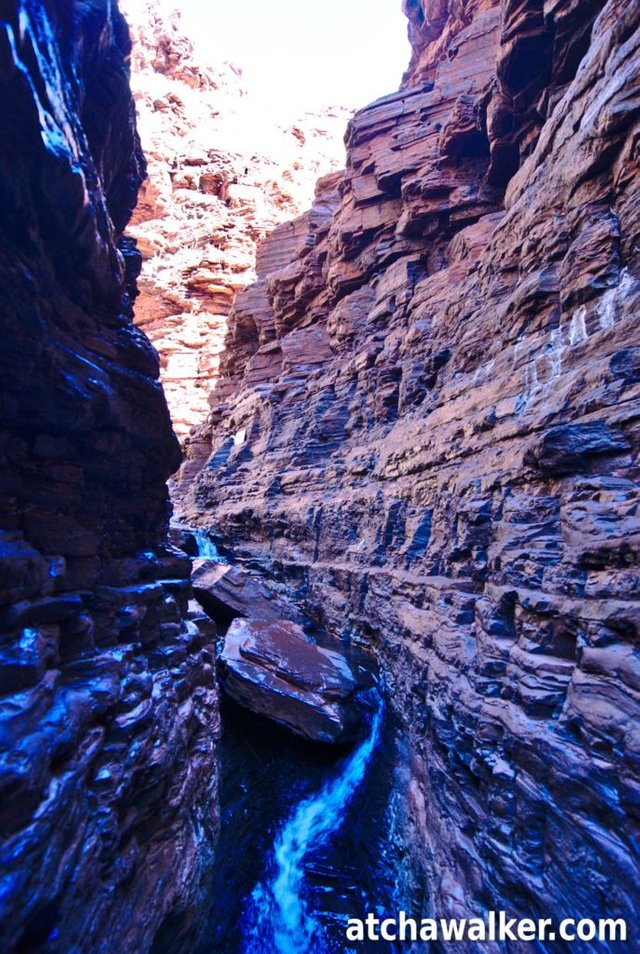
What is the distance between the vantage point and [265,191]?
164ft

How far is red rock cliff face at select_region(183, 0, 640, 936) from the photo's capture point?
4996 mm

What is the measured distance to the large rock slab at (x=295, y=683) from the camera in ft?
29.7

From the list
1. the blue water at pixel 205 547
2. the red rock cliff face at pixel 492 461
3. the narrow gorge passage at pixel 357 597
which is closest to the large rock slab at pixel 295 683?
the narrow gorge passage at pixel 357 597

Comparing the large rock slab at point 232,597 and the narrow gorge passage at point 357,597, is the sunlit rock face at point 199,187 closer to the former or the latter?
the large rock slab at point 232,597

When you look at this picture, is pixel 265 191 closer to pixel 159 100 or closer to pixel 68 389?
pixel 159 100

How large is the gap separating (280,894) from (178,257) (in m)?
48.8

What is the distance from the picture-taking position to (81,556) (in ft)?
17.3

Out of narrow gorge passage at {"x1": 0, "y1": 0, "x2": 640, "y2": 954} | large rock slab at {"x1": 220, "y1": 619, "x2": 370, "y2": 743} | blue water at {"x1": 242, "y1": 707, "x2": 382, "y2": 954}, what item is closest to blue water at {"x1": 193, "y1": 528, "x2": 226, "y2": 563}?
narrow gorge passage at {"x1": 0, "y1": 0, "x2": 640, "y2": 954}

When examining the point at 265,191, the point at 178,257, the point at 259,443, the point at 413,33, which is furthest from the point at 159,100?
the point at 259,443

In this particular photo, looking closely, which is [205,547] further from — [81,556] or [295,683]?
[81,556]

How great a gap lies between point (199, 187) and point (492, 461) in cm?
5438

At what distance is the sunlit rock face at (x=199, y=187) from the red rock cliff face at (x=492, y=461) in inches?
934

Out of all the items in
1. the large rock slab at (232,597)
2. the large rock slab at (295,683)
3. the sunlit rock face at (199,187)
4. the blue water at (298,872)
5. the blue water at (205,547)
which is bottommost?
the blue water at (298,872)

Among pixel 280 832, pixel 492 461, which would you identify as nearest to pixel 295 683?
pixel 280 832
